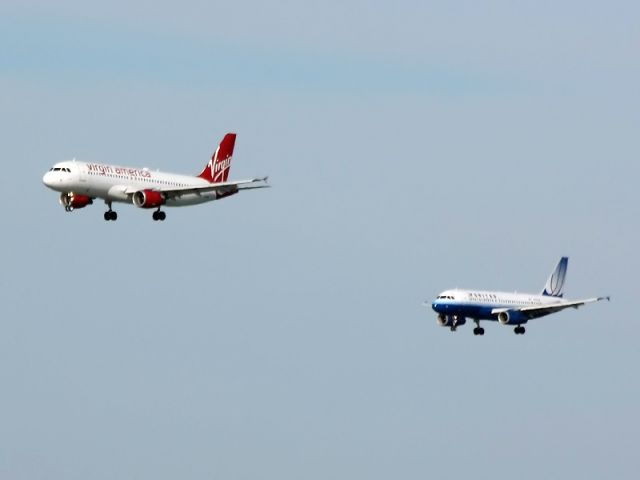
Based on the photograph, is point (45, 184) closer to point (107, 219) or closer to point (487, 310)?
point (107, 219)

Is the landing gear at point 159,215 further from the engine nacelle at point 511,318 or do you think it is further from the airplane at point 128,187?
the engine nacelle at point 511,318

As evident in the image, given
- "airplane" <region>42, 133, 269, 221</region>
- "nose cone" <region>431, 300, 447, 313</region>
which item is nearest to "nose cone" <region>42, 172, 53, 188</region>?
"airplane" <region>42, 133, 269, 221</region>

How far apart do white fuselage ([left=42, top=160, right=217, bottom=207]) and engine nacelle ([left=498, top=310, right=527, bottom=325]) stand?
3467 cm

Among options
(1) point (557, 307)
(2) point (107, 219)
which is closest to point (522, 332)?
(1) point (557, 307)

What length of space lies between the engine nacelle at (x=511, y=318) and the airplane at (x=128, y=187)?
112 feet

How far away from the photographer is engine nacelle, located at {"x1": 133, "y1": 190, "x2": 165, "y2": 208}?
16625 centimetres

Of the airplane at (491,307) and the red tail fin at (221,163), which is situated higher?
the red tail fin at (221,163)

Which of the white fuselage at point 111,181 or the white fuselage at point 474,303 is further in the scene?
the white fuselage at point 474,303

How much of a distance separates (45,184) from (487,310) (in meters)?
47.8

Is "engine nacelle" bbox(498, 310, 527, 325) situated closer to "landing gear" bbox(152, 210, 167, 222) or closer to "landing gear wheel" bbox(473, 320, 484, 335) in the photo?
"landing gear wheel" bbox(473, 320, 484, 335)

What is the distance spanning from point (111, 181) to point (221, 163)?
17.4m

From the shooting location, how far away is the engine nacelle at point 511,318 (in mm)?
191750

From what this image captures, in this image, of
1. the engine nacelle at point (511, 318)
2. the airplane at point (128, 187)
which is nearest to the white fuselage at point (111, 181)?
the airplane at point (128, 187)

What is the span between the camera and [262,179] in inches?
6275
